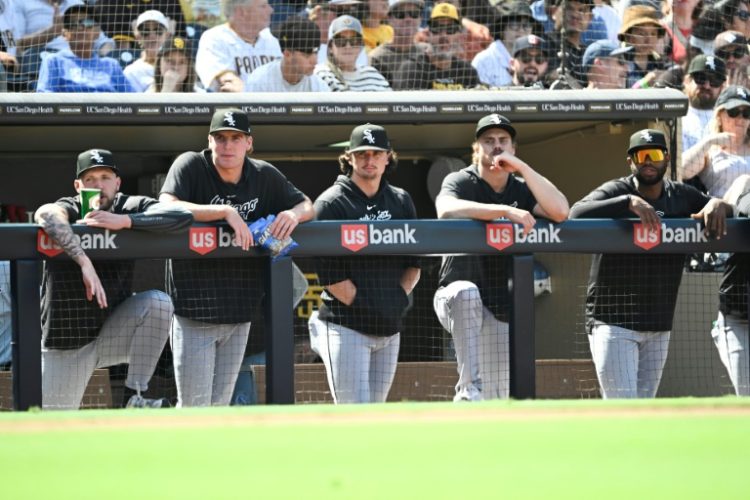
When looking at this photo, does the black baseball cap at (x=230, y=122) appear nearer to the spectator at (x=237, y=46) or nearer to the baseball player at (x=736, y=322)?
the spectator at (x=237, y=46)

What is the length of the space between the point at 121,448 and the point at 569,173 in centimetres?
643

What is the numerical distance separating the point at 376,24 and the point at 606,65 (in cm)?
237

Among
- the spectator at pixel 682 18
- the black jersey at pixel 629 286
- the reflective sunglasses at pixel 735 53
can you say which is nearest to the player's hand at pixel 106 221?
the black jersey at pixel 629 286

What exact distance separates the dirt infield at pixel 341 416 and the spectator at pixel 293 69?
4.43 m

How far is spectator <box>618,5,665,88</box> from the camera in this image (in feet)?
34.9

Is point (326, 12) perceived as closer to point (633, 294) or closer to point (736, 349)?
point (633, 294)

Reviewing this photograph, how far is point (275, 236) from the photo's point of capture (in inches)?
240

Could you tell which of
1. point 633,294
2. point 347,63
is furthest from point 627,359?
point 347,63

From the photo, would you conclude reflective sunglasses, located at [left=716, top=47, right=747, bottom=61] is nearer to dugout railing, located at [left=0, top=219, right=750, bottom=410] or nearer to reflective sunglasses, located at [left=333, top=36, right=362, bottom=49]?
reflective sunglasses, located at [left=333, top=36, right=362, bottom=49]

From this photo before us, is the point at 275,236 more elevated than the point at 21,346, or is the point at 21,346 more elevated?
the point at 275,236

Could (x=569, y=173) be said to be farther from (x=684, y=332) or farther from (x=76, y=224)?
(x=76, y=224)

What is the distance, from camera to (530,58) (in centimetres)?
1030

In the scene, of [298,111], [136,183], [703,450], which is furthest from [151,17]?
[703,450]

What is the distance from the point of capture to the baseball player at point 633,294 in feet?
21.8
